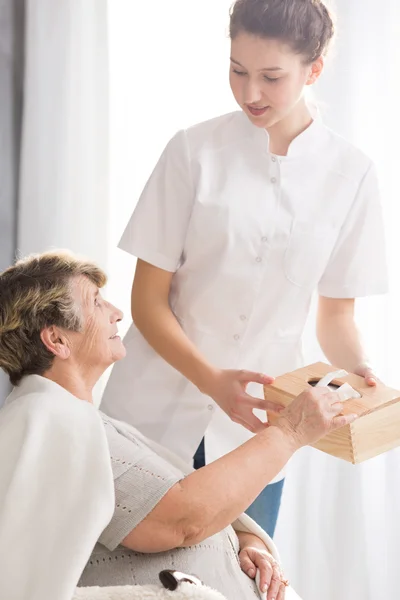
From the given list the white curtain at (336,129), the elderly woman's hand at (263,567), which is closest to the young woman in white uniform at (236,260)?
the elderly woman's hand at (263,567)

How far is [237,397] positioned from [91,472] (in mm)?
435

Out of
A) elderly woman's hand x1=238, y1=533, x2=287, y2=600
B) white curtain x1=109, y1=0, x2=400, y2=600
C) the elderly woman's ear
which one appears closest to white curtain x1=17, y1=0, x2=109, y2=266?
white curtain x1=109, y1=0, x2=400, y2=600

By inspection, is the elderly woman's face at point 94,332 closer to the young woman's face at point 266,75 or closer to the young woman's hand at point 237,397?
the young woman's hand at point 237,397

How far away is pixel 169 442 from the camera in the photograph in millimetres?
2057

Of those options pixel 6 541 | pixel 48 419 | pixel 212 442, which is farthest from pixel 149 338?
pixel 6 541

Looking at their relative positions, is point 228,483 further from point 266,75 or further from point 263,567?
point 266,75

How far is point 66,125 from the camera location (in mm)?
2900

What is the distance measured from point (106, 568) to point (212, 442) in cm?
54

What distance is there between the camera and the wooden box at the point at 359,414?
1.65m

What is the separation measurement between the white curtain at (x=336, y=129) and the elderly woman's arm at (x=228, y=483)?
1026mm

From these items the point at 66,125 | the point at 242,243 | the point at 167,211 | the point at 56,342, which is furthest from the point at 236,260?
the point at 66,125

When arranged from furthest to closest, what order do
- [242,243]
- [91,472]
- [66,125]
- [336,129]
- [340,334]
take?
[66,125], [336,129], [340,334], [242,243], [91,472]

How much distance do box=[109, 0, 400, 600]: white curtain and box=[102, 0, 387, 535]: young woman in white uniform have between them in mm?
573

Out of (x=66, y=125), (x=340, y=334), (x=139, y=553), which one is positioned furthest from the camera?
(x=66, y=125)
